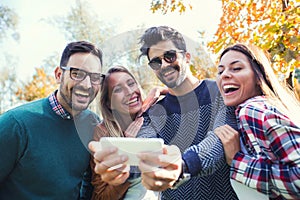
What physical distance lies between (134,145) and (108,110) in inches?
20.1

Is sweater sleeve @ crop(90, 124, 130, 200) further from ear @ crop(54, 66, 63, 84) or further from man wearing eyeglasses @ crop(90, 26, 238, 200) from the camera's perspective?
ear @ crop(54, 66, 63, 84)

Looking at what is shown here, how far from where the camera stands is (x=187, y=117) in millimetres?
1241

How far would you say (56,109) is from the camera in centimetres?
160

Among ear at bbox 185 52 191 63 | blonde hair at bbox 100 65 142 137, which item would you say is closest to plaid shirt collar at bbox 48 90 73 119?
blonde hair at bbox 100 65 142 137

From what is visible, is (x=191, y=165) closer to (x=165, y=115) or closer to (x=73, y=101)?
(x=165, y=115)

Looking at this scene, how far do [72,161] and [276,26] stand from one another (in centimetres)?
174

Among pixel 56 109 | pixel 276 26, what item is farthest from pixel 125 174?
pixel 276 26

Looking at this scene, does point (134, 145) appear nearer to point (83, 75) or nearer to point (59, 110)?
point (83, 75)

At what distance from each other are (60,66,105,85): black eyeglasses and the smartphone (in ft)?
1.54

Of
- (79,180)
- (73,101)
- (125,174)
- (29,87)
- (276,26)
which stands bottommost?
(29,87)

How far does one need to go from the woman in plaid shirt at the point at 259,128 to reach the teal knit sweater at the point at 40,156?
0.63 meters

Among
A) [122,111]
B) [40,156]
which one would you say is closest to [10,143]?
[40,156]

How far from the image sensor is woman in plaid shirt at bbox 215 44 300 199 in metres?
0.92

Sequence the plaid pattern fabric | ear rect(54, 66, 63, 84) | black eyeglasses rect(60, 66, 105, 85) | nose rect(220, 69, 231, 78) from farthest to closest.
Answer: ear rect(54, 66, 63, 84) < black eyeglasses rect(60, 66, 105, 85) < nose rect(220, 69, 231, 78) < the plaid pattern fabric
